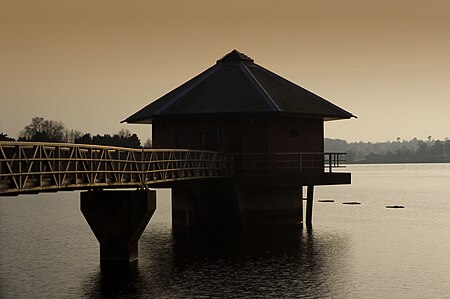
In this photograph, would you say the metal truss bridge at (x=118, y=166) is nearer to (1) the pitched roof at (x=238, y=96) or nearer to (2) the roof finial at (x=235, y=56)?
(1) the pitched roof at (x=238, y=96)

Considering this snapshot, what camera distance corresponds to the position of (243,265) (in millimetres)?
30375

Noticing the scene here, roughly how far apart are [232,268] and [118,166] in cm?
584

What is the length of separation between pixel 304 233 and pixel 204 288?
55.1 ft

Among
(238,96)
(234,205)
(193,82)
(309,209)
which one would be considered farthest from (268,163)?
(193,82)

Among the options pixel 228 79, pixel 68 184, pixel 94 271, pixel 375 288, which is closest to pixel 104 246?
pixel 94 271

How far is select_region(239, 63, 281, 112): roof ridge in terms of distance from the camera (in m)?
41.2

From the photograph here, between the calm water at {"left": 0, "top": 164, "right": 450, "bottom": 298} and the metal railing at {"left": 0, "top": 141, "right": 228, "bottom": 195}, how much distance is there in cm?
334

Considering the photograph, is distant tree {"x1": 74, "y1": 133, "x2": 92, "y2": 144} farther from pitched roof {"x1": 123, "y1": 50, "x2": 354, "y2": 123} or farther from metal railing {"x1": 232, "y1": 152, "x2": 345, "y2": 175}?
metal railing {"x1": 232, "y1": 152, "x2": 345, "y2": 175}

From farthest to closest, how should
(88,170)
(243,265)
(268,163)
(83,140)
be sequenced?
(83,140) < (268,163) < (243,265) < (88,170)

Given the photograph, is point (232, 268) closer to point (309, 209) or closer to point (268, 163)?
point (268, 163)

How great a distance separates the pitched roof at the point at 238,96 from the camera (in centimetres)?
4159

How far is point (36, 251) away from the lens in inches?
1383

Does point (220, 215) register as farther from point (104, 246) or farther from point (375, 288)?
point (375, 288)

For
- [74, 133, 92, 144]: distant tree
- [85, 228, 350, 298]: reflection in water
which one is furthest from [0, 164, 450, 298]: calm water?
[74, 133, 92, 144]: distant tree
